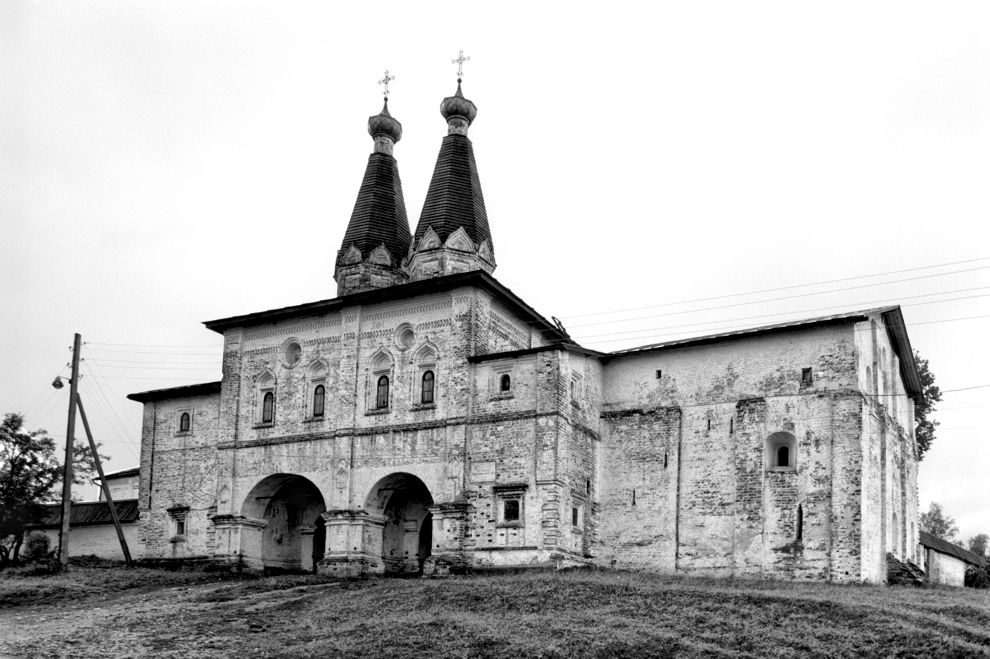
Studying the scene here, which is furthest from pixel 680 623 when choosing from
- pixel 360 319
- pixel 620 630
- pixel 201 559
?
pixel 201 559

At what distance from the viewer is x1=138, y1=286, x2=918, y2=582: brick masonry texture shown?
31297mm

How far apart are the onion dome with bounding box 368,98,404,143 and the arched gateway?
44.9ft

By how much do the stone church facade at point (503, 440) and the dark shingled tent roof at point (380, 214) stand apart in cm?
129

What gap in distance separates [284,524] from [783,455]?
1596 cm

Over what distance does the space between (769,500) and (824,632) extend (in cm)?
946

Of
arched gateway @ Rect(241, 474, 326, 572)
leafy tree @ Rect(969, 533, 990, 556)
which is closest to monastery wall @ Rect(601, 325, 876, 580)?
arched gateway @ Rect(241, 474, 326, 572)

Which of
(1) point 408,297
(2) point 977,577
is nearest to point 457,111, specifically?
(1) point 408,297

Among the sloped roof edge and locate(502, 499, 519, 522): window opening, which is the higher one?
the sloped roof edge

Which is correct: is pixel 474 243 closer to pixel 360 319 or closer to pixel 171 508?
pixel 360 319

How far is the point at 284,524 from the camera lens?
125 ft

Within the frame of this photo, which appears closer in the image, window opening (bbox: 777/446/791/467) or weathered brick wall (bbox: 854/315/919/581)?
weathered brick wall (bbox: 854/315/919/581)

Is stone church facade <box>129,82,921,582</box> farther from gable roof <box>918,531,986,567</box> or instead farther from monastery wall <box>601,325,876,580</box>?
gable roof <box>918,531,986,567</box>

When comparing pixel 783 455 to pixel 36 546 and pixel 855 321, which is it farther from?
pixel 36 546

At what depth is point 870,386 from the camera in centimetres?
3259
